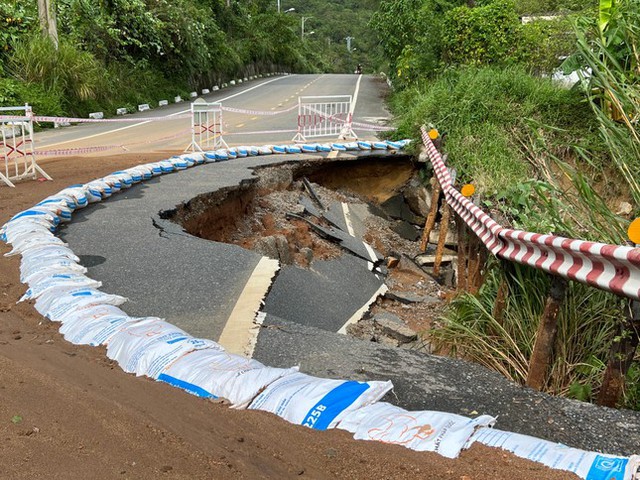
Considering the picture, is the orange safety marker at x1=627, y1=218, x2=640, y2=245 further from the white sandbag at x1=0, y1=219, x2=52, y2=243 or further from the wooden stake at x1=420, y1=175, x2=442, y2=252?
the wooden stake at x1=420, y1=175, x2=442, y2=252

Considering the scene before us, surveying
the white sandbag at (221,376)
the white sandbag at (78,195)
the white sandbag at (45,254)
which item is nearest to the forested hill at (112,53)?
A: the white sandbag at (78,195)

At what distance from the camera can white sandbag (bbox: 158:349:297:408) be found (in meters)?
3.73

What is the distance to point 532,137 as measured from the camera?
A: 13.0 meters

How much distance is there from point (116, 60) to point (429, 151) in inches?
761

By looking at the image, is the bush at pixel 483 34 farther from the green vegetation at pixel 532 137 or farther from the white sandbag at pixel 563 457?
the white sandbag at pixel 563 457

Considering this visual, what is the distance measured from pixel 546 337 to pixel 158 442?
2.71 metres

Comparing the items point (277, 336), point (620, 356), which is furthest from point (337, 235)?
point (620, 356)

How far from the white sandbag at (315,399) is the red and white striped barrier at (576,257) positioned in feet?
4.82

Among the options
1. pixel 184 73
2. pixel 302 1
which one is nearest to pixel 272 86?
pixel 184 73

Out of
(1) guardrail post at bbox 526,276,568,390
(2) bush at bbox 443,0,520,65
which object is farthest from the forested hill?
(1) guardrail post at bbox 526,276,568,390

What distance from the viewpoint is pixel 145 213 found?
8.76 meters

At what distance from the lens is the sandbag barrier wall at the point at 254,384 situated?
314 cm

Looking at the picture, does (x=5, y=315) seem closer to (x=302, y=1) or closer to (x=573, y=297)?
(x=573, y=297)

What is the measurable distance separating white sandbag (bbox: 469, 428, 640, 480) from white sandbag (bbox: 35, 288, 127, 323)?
316 cm
